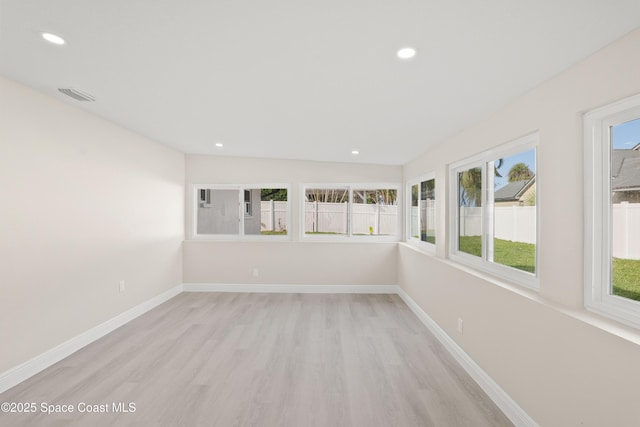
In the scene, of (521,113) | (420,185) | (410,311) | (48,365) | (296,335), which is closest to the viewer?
(521,113)

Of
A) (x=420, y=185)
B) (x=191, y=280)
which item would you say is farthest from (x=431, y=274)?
(x=191, y=280)

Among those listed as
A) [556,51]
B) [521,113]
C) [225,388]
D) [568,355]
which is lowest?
[225,388]

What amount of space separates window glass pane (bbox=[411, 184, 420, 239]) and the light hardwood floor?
1408mm

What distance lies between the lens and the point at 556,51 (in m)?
1.46

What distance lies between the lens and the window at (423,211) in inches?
151

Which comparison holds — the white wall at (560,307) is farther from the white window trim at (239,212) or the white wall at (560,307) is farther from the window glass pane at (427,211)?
the white window trim at (239,212)

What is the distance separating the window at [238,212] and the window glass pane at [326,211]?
438 mm

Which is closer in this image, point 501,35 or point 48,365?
point 501,35

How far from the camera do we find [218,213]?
5109mm

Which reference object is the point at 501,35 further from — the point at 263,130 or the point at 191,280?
the point at 191,280

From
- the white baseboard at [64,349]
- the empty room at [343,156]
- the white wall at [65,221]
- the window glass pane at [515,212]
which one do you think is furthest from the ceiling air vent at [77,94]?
the window glass pane at [515,212]

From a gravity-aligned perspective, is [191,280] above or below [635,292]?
below

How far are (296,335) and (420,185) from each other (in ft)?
8.99

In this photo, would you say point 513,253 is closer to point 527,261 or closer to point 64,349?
point 527,261
